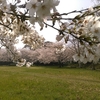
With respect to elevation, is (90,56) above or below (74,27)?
below

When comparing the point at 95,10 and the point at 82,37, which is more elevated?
the point at 95,10

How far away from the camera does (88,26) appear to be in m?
1.60

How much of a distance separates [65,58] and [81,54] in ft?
154

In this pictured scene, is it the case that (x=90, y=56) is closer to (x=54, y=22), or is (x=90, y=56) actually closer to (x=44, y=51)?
(x=54, y=22)

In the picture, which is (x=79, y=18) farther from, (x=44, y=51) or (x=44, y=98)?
(x=44, y=51)

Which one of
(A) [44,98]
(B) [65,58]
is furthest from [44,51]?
(A) [44,98]

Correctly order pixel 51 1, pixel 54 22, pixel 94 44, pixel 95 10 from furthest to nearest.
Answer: pixel 54 22
pixel 95 10
pixel 94 44
pixel 51 1

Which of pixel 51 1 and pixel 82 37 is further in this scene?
pixel 82 37

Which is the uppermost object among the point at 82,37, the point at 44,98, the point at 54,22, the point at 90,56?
the point at 54,22

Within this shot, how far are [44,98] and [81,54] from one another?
27.4 ft

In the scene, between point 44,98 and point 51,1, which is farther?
point 44,98

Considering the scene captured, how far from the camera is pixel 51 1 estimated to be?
1371mm

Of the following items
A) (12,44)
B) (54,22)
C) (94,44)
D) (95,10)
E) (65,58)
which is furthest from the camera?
(65,58)

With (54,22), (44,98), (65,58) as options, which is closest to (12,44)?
(44,98)
